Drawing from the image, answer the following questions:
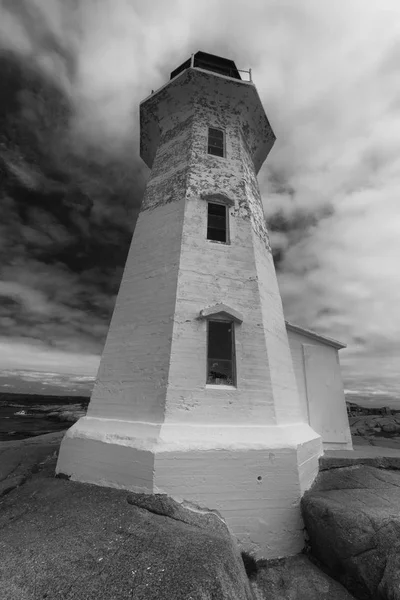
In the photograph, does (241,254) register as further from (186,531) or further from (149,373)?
(186,531)

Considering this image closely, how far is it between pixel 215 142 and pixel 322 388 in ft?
28.0

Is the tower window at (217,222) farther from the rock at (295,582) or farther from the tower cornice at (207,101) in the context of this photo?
the rock at (295,582)

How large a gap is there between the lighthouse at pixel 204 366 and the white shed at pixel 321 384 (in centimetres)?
260

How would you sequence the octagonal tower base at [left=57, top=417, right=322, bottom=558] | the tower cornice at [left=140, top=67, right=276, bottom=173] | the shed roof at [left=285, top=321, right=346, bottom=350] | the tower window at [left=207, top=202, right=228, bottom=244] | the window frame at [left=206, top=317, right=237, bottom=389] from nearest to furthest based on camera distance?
the octagonal tower base at [left=57, top=417, right=322, bottom=558] → the window frame at [left=206, top=317, right=237, bottom=389] → the tower window at [left=207, top=202, right=228, bottom=244] → the tower cornice at [left=140, top=67, right=276, bottom=173] → the shed roof at [left=285, top=321, right=346, bottom=350]

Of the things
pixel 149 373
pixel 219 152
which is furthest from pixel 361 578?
pixel 219 152

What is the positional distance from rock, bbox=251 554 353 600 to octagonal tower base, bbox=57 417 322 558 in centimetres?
19

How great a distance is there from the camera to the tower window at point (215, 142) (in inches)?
384

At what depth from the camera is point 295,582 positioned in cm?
505

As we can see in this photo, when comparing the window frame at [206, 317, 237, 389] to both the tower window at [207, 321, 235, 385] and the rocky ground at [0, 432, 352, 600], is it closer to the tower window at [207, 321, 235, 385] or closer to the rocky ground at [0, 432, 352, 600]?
the tower window at [207, 321, 235, 385]

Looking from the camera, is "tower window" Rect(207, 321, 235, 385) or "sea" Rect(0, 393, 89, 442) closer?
"tower window" Rect(207, 321, 235, 385)

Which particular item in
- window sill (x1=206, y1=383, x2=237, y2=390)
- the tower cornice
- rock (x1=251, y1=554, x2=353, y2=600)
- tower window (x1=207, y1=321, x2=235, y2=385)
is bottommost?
rock (x1=251, y1=554, x2=353, y2=600)

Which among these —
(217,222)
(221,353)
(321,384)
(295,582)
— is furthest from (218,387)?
(321,384)

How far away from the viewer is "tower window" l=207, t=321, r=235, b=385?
6.86 meters

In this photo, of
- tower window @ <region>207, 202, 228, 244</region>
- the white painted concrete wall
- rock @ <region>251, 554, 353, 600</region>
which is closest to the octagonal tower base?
rock @ <region>251, 554, 353, 600</region>
